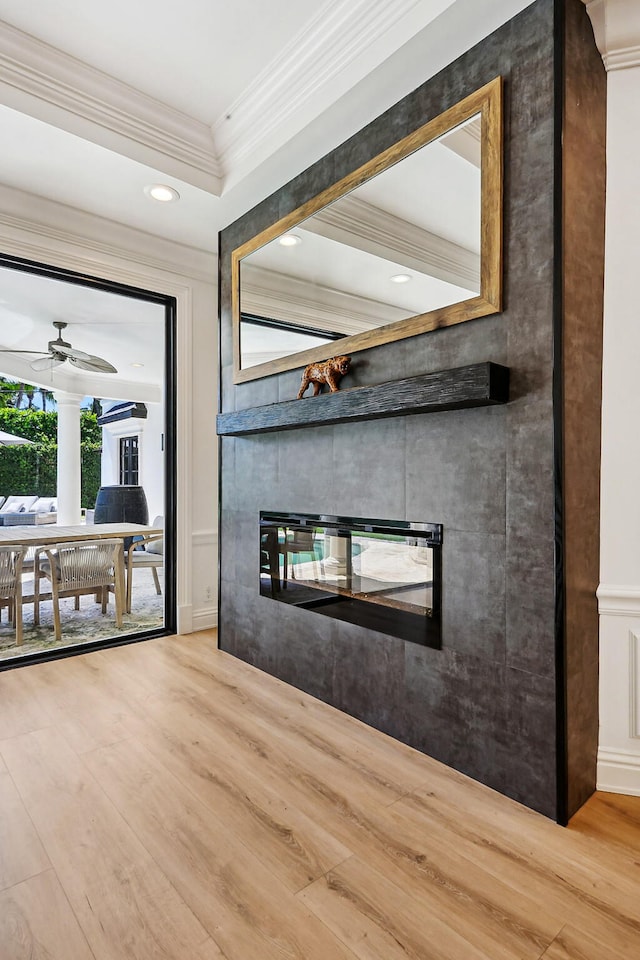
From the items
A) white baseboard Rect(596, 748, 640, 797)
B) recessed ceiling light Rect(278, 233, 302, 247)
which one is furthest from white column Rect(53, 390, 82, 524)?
white baseboard Rect(596, 748, 640, 797)

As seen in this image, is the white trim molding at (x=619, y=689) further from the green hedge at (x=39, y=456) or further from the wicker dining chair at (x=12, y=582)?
the wicker dining chair at (x=12, y=582)

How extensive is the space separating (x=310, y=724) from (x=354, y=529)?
0.88 metres

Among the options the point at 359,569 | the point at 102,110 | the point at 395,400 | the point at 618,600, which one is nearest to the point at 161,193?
the point at 102,110

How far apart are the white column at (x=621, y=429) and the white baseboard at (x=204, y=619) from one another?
264 cm

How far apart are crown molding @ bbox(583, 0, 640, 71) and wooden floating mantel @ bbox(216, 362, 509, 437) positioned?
1.16 metres

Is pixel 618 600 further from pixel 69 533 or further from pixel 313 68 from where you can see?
pixel 69 533

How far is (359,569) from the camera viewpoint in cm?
246

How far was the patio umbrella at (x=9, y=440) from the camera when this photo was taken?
296 cm

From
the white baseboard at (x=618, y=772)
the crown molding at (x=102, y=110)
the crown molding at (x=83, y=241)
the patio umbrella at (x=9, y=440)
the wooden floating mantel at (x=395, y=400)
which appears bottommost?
the white baseboard at (x=618, y=772)

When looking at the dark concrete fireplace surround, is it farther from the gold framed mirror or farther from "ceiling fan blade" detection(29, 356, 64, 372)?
"ceiling fan blade" detection(29, 356, 64, 372)

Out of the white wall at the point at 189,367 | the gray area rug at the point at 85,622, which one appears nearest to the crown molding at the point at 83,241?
the white wall at the point at 189,367

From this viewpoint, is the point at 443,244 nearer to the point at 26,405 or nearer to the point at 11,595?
the point at 26,405

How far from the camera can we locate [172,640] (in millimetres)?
3533

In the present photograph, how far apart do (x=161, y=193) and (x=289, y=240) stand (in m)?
0.82
